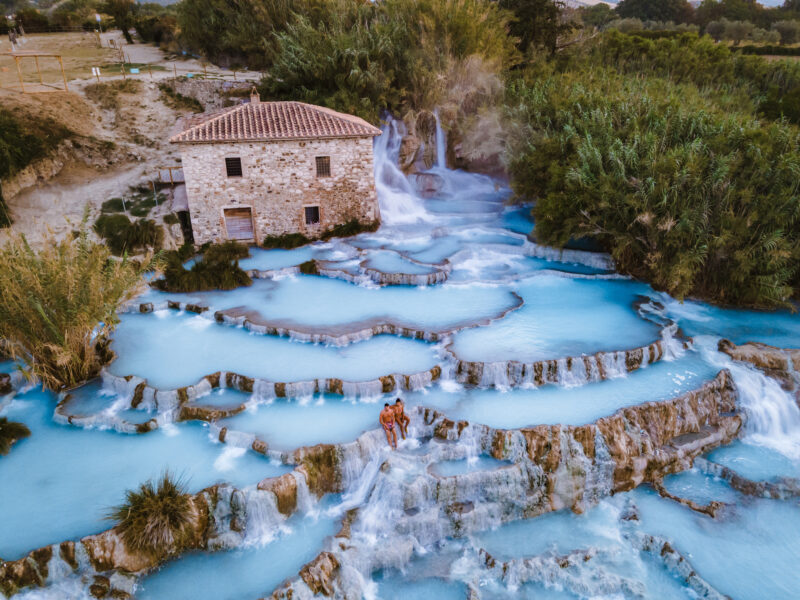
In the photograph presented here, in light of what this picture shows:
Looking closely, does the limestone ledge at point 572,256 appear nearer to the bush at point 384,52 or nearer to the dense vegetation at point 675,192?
the dense vegetation at point 675,192

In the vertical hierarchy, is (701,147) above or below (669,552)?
above

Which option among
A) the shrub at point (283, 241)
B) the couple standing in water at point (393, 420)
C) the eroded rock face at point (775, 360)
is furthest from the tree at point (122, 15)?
the eroded rock face at point (775, 360)

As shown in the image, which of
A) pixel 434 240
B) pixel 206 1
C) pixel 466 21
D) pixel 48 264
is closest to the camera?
pixel 48 264

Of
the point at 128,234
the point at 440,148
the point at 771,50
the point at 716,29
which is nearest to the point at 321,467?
the point at 128,234

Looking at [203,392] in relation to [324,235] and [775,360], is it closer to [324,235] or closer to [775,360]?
[324,235]

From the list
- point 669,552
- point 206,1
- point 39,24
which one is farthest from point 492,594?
point 39,24

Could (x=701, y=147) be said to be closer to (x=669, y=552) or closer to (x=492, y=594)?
(x=669, y=552)

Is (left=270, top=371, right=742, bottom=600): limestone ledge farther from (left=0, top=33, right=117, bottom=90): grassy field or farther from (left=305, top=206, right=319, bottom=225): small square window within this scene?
(left=0, top=33, right=117, bottom=90): grassy field
